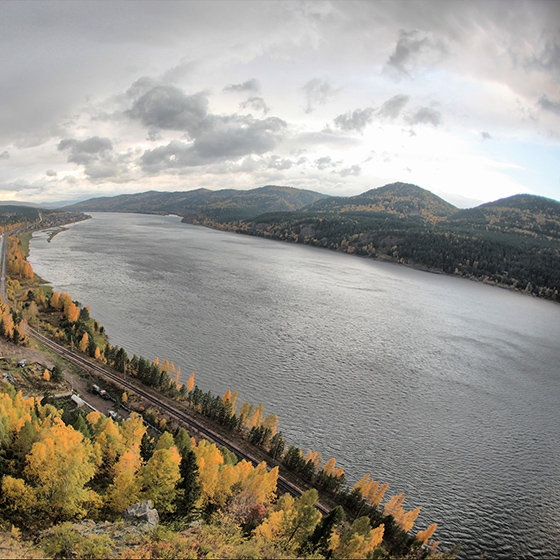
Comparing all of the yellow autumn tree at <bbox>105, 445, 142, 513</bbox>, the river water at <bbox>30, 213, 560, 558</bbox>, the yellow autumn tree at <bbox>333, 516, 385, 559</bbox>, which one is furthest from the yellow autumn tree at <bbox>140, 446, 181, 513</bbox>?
the river water at <bbox>30, 213, 560, 558</bbox>

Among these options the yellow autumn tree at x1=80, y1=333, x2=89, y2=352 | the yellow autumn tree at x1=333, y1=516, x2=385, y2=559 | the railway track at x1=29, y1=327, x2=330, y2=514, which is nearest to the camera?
the yellow autumn tree at x1=333, y1=516, x2=385, y2=559

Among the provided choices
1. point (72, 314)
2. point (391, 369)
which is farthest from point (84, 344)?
point (391, 369)

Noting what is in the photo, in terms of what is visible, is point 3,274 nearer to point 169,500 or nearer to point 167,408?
point 167,408

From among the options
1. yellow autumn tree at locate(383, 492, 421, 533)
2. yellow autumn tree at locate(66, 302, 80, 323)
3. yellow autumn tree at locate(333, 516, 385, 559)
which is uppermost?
yellow autumn tree at locate(66, 302, 80, 323)

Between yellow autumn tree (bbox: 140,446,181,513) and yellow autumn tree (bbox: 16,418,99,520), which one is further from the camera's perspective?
yellow autumn tree (bbox: 140,446,181,513)

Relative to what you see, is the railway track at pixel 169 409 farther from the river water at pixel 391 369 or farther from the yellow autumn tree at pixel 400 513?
the river water at pixel 391 369

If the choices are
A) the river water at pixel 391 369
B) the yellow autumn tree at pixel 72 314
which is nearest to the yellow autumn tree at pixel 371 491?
the river water at pixel 391 369

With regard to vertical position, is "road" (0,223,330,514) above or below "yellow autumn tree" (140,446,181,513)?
below

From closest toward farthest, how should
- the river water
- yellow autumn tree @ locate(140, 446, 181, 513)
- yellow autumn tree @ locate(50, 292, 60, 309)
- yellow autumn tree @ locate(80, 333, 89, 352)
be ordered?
yellow autumn tree @ locate(140, 446, 181, 513)
the river water
yellow autumn tree @ locate(80, 333, 89, 352)
yellow autumn tree @ locate(50, 292, 60, 309)

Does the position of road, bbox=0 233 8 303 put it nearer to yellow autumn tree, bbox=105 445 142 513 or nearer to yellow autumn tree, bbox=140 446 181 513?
yellow autumn tree, bbox=105 445 142 513
